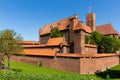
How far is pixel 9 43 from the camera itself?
28.9 m

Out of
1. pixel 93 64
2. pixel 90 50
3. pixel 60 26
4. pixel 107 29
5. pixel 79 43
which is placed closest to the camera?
pixel 93 64

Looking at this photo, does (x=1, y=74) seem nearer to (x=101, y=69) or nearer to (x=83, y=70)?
(x=83, y=70)

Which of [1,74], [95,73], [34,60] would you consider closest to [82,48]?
[95,73]

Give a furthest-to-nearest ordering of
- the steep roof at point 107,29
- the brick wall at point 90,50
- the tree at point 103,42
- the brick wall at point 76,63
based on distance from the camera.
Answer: the steep roof at point 107,29 < the tree at point 103,42 < the brick wall at point 90,50 < the brick wall at point 76,63

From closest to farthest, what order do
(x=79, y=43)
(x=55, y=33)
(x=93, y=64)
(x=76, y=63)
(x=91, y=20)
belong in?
1. (x=76, y=63)
2. (x=93, y=64)
3. (x=79, y=43)
4. (x=55, y=33)
5. (x=91, y=20)

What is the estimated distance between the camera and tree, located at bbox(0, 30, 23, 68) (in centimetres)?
2869

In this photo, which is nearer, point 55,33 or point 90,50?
point 90,50

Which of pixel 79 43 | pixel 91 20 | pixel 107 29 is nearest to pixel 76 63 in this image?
pixel 79 43

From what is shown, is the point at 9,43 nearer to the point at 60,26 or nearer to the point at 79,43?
the point at 79,43

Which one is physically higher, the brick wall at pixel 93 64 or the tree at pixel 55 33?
the tree at pixel 55 33

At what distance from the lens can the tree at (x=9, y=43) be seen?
28.7m

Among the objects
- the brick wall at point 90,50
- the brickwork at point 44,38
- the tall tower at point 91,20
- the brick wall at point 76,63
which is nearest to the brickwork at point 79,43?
the brick wall at point 90,50

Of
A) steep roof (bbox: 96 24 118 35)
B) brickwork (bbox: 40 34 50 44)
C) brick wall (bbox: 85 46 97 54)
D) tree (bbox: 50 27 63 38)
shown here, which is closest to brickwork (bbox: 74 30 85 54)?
brick wall (bbox: 85 46 97 54)

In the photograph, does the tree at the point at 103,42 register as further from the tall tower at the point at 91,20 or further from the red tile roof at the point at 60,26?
the tall tower at the point at 91,20
